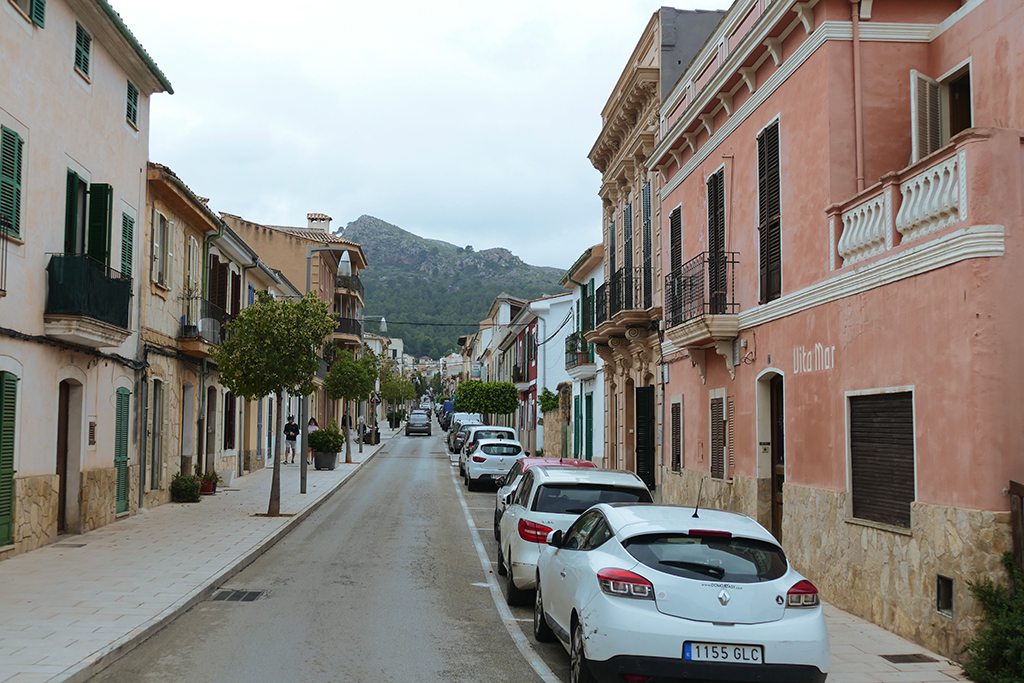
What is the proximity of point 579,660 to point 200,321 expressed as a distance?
17.7 metres

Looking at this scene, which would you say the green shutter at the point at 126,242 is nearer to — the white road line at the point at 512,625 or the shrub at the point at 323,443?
the white road line at the point at 512,625

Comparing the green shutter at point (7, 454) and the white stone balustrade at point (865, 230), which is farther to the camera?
the green shutter at point (7, 454)

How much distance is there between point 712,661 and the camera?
5.93m

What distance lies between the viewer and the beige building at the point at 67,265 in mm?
12672

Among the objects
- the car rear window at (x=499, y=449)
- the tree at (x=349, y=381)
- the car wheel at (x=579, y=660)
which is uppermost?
the tree at (x=349, y=381)

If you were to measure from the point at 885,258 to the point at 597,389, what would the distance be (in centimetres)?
1940

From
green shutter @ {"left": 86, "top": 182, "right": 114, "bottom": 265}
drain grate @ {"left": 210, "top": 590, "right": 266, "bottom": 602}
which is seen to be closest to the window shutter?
drain grate @ {"left": 210, "top": 590, "right": 266, "bottom": 602}

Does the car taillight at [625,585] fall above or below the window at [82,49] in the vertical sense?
below

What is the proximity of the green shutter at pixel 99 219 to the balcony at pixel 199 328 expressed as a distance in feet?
17.7

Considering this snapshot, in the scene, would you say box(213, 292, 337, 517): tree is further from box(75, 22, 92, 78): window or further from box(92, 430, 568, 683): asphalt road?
box(75, 22, 92, 78): window

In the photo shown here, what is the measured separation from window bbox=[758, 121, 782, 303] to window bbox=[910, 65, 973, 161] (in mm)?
2323

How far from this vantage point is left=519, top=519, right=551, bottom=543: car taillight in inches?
394

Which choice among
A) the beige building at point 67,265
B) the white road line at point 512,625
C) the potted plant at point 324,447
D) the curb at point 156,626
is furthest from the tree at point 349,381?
the white road line at point 512,625

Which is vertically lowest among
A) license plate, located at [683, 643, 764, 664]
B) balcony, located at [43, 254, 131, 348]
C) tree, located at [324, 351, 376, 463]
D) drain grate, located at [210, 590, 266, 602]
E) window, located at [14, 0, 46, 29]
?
drain grate, located at [210, 590, 266, 602]
